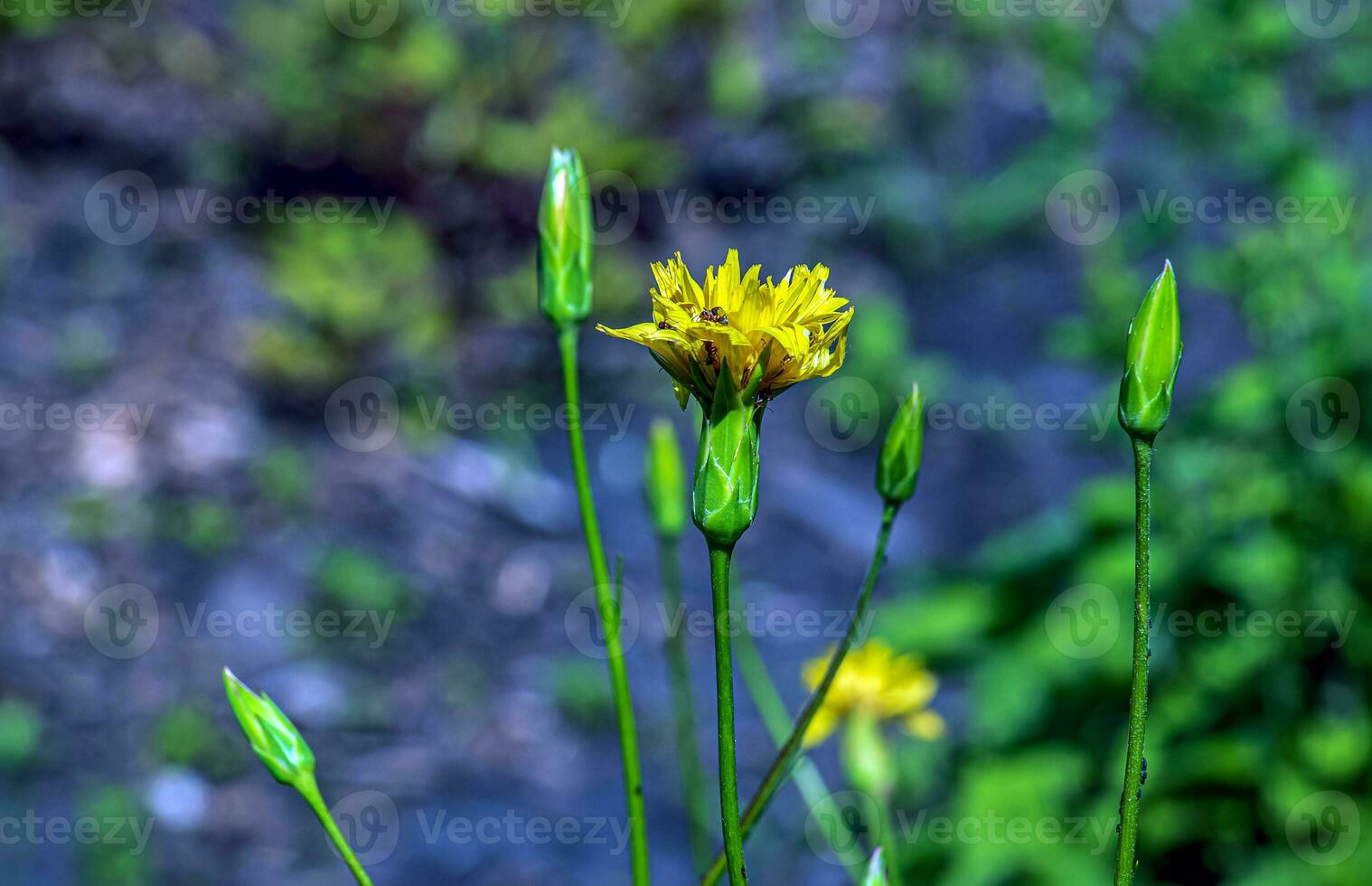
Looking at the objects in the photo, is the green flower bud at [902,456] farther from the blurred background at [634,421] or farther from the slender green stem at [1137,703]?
the blurred background at [634,421]

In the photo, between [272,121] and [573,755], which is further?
[272,121]

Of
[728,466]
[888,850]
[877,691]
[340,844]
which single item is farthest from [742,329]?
[877,691]

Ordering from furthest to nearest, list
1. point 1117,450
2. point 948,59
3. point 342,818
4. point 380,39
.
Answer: point 948,59, point 380,39, point 1117,450, point 342,818

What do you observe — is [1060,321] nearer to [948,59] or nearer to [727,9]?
[948,59]

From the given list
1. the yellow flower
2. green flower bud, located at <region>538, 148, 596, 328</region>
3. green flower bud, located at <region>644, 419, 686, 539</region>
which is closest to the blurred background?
the yellow flower

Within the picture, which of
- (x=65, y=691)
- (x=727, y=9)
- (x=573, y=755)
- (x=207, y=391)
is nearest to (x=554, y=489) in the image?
(x=573, y=755)

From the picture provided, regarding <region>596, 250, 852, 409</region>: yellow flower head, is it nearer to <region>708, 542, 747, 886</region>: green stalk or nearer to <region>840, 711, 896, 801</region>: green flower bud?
<region>708, 542, 747, 886</region>: green stalk
